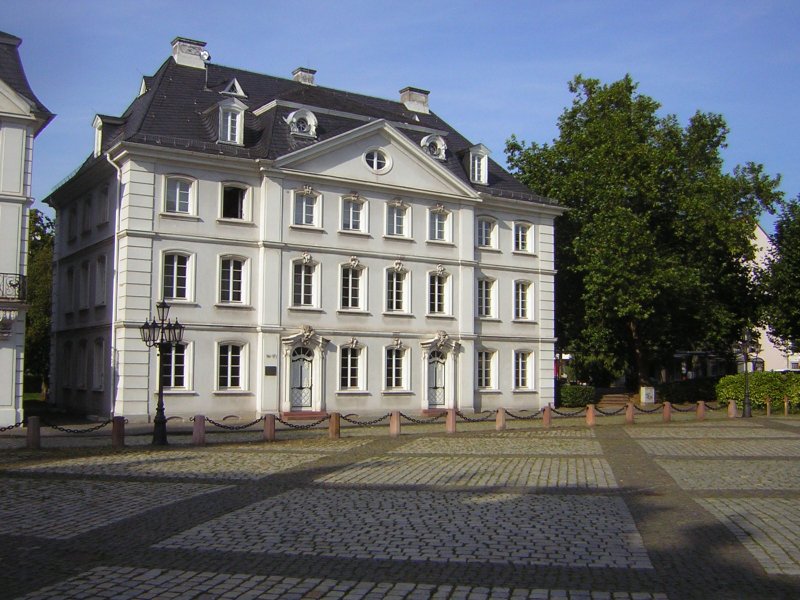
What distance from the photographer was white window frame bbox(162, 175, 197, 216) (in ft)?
103

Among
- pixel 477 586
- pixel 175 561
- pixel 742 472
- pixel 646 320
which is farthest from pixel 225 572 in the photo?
pixel 646 320

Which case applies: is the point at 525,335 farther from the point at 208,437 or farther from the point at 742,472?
the point at 742,472

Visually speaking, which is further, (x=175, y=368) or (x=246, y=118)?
(x=246, y=118)

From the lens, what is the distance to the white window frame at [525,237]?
40.2 meters

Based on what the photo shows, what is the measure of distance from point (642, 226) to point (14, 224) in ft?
86.8

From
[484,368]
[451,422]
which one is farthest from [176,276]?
[484,368]

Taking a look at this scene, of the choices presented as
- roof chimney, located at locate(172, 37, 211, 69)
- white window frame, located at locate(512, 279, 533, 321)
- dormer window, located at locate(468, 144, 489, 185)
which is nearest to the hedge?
white window frame, located at locate(512, 279, 533, 321)

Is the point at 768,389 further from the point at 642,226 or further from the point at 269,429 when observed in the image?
the point at 269,429

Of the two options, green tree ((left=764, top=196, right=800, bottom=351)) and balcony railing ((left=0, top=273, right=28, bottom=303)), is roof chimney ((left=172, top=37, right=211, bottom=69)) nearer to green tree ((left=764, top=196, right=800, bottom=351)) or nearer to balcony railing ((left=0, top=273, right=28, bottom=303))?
balcony railing ((left=0, top=273, right=28, bottom=303))

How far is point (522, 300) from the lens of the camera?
133 feet

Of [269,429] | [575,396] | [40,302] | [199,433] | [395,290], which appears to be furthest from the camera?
[40,302]

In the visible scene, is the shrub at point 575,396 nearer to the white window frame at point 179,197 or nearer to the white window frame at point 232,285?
the white window frame at point 232,285

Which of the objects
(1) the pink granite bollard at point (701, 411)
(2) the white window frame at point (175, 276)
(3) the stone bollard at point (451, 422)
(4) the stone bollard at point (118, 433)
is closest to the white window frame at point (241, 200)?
(2) the white window frame at point (175, 276)

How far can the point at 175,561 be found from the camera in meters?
9.00
